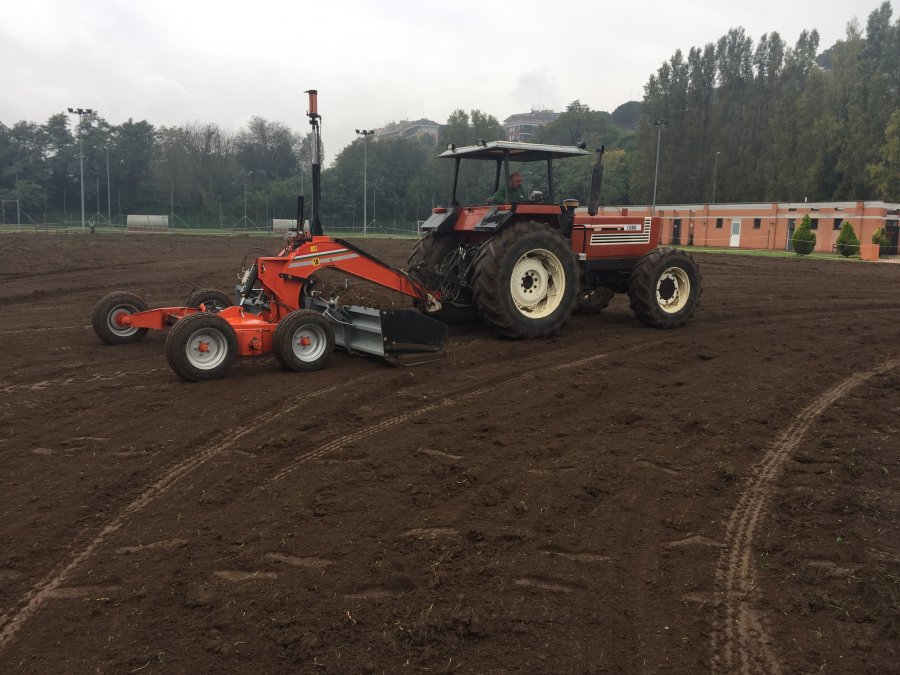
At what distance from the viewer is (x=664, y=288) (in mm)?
9875

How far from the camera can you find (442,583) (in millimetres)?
3252

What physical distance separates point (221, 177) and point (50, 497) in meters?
77.0

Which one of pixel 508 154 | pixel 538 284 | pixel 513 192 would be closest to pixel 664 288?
pixel 538 284

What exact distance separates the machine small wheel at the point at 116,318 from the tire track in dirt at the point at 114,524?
3318 millimetres

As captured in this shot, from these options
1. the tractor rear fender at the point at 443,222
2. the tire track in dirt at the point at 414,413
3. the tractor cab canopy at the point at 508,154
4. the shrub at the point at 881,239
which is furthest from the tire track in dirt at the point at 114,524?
the shrub at the point at 881,239

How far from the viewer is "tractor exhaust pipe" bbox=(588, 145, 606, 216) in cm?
870

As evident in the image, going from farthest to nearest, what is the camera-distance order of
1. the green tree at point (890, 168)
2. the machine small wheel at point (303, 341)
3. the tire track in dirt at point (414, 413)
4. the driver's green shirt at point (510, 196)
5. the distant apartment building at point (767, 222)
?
the green tree at point (890, 168) → the distant apartment building at point (767, 222) → the driver's green shirt at point (510, 196) → the machine small wheel at point (303, 341) → the tire track in dirt at point (414, 413)

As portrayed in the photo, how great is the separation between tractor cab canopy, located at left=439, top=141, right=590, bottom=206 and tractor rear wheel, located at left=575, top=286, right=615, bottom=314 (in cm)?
217

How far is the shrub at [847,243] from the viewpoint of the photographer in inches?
1275

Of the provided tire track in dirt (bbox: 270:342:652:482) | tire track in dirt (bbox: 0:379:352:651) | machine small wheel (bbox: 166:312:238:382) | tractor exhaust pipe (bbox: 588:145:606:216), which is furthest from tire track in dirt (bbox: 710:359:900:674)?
machine small wheel (bbox: 166:312:238:382)

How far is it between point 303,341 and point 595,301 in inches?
214

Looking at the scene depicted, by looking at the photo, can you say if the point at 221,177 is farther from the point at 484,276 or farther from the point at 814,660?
the point at 814,660

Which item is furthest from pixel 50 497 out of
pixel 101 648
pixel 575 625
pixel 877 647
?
pixel 877 647

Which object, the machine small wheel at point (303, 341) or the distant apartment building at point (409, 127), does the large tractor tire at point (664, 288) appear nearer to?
the machine small wheel at point (303, 341)
